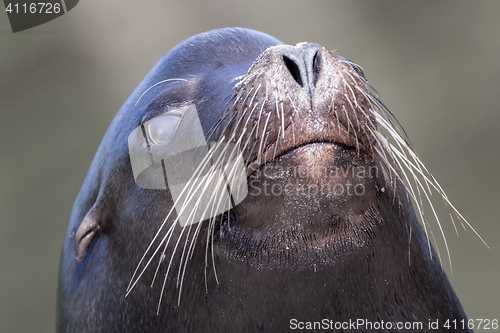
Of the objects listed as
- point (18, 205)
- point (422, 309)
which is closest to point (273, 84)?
point (422, 309)

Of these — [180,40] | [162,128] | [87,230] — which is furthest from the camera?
[180,40]

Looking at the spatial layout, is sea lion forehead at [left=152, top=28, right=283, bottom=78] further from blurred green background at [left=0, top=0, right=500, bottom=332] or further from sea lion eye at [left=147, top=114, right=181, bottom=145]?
blurred green background at [left=0, top=0, right=500, bottom=332]

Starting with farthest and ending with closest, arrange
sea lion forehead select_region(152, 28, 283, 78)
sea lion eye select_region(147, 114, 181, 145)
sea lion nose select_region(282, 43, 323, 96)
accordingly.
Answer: sea lion forehead select_region(152, 28, 283, 78), sea lion eye select_region(147, 114, 181, 145), sea lion nose select_region(282, 43, 323, 96)

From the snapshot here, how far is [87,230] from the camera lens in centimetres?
220

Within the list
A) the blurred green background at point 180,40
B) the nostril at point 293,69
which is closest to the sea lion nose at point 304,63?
the nostril at point 293,69

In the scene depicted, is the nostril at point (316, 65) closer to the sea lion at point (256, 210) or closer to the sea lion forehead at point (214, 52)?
the sea lion at point (256, 210)

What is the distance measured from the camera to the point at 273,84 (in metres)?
1.55

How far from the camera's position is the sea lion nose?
1.53 m

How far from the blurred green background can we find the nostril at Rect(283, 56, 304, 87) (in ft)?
16.1

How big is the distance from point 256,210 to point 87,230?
0.90m

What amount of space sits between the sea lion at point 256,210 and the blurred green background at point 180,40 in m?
4.38

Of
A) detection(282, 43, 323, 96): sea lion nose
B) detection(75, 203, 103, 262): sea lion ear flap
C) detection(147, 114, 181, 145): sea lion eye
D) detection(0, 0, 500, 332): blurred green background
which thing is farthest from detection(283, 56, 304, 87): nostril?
detection(0, 0, 500, 332): blurred green background

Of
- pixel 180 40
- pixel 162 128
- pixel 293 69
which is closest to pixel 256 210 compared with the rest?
pixel 293 69

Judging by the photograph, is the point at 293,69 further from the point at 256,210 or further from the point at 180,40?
the point at 180,40
